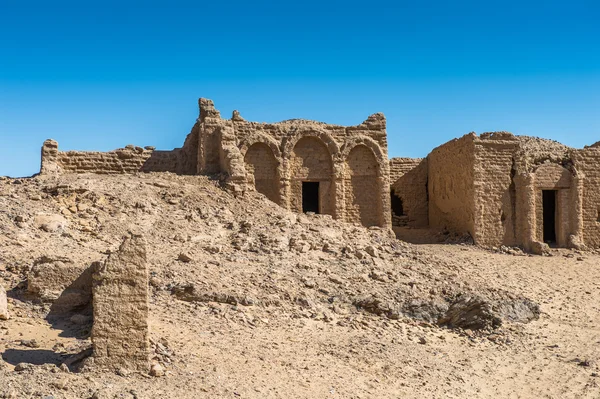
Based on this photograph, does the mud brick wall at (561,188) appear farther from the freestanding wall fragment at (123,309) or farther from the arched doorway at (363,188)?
the freestanding wall fragment at (123,309)

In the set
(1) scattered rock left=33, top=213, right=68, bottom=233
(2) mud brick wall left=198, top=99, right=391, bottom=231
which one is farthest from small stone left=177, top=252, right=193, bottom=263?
(2) mud brick wall left=198, top=99, right=391, bottom=231

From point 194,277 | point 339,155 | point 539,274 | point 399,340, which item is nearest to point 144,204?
point 194,277

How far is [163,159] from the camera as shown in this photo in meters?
16.5

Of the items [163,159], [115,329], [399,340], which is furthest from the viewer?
[163,159]

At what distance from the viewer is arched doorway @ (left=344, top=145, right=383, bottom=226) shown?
55.9 feet

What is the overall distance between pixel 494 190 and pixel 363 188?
3.55 metres

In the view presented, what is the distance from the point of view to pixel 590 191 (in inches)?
678

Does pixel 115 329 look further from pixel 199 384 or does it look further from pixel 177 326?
pixel 177 326

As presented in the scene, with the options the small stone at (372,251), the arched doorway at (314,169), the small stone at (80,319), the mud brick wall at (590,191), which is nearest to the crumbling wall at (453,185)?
the mud brick wall at (590,191)

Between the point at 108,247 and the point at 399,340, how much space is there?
15.9ft

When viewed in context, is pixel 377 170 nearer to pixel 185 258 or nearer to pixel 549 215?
pixel 549 215

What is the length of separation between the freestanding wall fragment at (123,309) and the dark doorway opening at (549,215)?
572 inches

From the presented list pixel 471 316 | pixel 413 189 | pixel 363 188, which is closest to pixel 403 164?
pixel 413 189

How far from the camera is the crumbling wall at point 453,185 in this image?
16625mm
